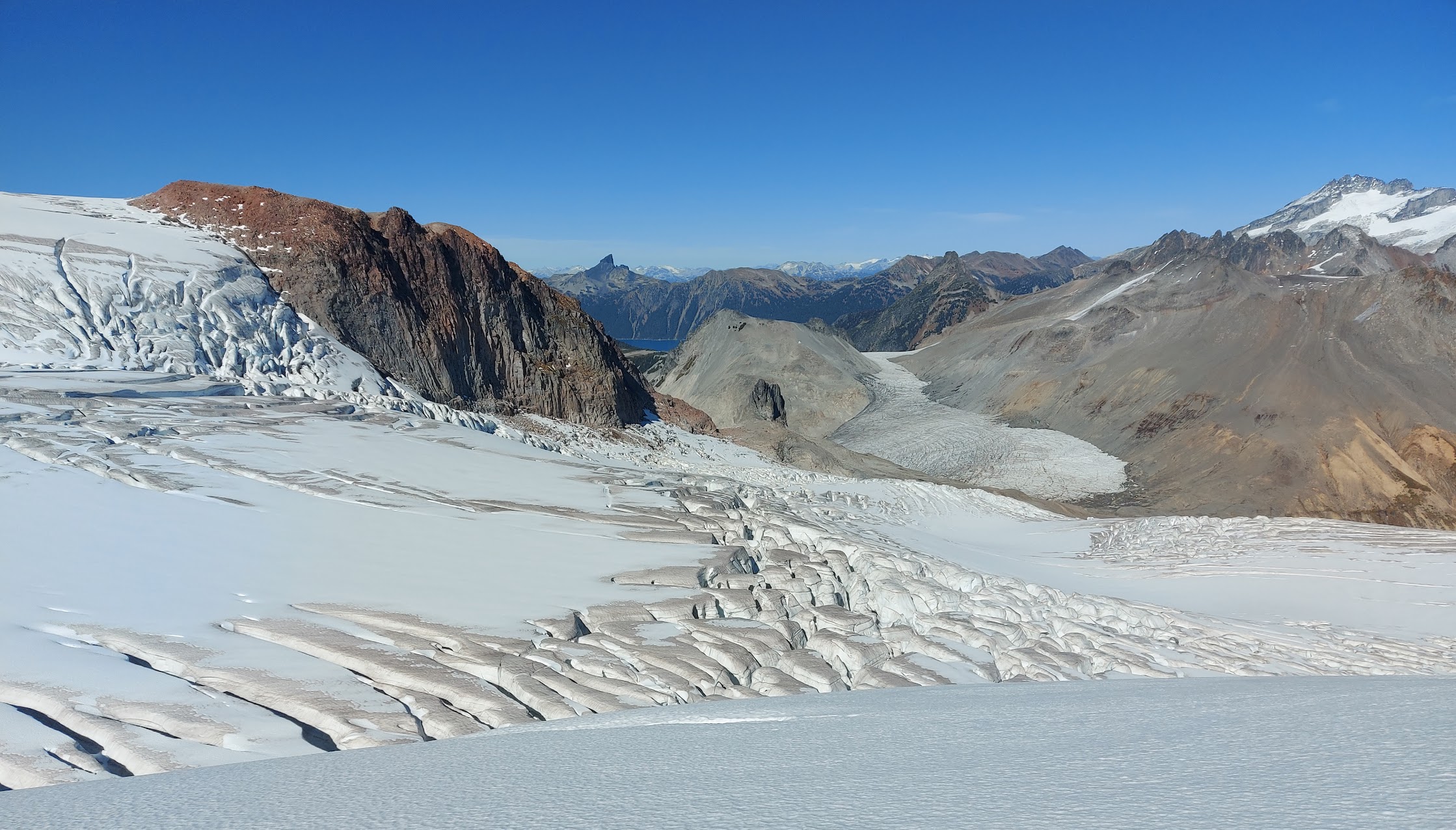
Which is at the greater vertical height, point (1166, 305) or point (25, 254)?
point (1166, 305)

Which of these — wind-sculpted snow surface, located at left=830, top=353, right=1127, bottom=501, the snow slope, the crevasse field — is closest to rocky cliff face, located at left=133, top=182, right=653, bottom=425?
the crevasse field

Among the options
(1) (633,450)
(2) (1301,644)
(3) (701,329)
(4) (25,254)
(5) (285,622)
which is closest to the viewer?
(5) (285,622)

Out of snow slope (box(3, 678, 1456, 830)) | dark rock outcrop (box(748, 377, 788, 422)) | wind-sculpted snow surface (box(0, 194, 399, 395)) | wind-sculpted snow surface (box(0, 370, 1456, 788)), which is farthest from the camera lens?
dark rock outcrop (box(748, 377, 788, 422))

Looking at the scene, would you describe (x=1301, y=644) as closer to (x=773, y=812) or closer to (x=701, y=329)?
(x=773, y=812)

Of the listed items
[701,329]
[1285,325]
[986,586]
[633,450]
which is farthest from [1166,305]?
[986,586]

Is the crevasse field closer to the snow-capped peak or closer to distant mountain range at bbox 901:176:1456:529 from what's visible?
distant mountain range at bbox 901:176:1456:529

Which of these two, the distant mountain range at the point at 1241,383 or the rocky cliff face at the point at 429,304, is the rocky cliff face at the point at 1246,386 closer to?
the distant mountain range at the point at 1241,383
